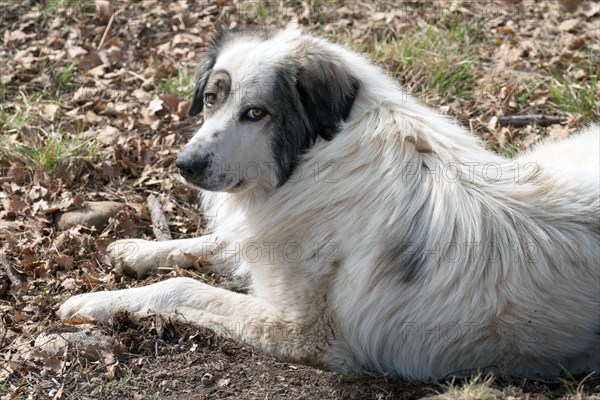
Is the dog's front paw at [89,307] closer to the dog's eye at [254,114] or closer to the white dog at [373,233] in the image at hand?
the white dog at [373,233]

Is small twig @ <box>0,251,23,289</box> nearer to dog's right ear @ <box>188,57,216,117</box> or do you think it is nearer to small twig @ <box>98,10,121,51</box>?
dog's right ear @ <box>188,57,216,117</box>

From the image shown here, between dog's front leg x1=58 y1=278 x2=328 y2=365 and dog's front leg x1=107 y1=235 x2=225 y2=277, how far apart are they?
523 mm

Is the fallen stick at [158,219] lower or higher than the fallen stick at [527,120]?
lower

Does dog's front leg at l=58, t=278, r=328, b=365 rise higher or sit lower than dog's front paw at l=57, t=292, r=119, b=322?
higher

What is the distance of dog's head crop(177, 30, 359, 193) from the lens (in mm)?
4031

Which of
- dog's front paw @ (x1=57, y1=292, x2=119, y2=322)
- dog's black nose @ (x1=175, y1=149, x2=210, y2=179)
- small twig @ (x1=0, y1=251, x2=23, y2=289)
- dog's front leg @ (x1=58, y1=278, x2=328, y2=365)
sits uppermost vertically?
dog's black nose @ (x1=175, y1=149, x2=210, y2=179)

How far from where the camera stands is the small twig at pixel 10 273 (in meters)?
4.80

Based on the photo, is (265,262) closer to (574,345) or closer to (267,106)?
(267,106)

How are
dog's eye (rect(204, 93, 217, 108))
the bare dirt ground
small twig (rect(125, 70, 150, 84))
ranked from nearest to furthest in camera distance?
1. the bare dirt ground
2. dog's eye (rect(204, 93, 217, 108))
3. small twig (rect(125, 70, 150, 84))

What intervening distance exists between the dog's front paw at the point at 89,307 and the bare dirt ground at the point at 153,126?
0.41ft

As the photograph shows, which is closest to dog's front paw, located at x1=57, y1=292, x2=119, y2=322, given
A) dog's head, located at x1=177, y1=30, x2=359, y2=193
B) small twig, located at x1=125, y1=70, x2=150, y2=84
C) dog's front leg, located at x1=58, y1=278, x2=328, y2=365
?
dog's front leg, located at x1=58, y1=278, x2=328, y2=365

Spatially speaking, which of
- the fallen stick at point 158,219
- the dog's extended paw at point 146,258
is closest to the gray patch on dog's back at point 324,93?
the dog's extended paw at point 146,258

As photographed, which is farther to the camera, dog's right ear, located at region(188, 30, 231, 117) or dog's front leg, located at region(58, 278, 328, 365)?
dog's right ear, located at region(188, 30, 231, 117)

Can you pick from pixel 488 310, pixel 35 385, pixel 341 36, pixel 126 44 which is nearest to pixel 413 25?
pixel 341 36
